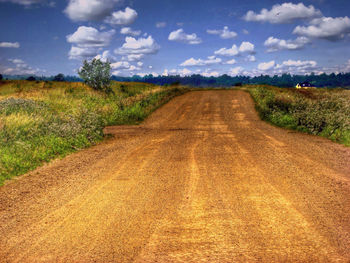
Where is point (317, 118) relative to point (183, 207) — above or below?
above

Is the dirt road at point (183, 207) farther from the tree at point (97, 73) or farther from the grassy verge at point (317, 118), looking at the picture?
the tree at point (97, 73)

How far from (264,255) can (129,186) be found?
340 cm

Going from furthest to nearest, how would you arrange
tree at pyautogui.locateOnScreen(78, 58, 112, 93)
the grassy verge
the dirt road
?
1. tree at pyautogui.locateOnScreen(78, 58, 112, 93)
2. the grassy verge
3. the dirt road

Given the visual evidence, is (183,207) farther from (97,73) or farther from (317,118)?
(97,73)

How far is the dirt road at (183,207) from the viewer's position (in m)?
3.80

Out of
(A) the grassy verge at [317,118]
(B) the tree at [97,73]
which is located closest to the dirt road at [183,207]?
(A) the grassy verge at [317,118]

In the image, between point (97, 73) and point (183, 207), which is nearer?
point (183, 207)

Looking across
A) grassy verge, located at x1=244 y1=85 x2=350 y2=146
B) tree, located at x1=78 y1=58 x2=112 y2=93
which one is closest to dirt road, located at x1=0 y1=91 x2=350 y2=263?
grassy verge, located at x1=244 y1=85 x2=350 y2=146

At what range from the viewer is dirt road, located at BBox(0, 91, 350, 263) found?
380 centimetres

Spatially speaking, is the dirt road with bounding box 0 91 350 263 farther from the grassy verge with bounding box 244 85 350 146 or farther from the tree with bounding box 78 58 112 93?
the tree with bounding box 78 58 112 93

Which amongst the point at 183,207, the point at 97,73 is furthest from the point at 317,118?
the point at 97,73

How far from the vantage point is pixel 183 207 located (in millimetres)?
5113

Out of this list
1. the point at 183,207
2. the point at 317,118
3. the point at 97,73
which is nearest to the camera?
the point at 183,207

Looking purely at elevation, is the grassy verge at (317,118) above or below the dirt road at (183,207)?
above
